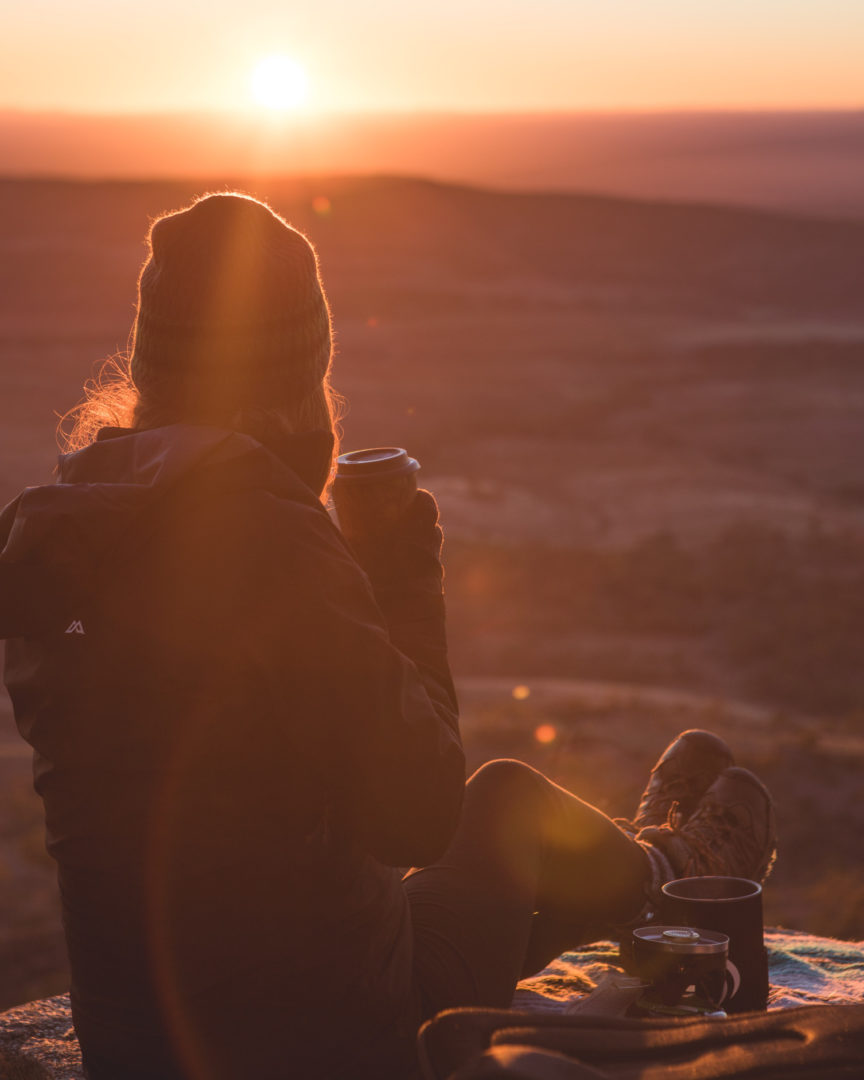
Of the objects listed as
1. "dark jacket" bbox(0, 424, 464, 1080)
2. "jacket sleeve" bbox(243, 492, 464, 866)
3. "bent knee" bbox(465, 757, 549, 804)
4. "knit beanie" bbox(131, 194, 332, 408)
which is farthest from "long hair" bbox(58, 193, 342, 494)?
"bent knee" bbox(465, 757, 549, 804)

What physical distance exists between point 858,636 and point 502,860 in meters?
12.8

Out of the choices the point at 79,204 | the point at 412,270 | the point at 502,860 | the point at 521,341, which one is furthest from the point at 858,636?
the point at 79,204

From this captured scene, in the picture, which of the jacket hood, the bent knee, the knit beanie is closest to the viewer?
the jacket hood

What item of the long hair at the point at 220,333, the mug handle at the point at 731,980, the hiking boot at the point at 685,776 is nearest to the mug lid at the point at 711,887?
the mug handle at the point at 731,980

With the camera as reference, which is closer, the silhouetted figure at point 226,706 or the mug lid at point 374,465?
the silhouetted figure at point 226,706

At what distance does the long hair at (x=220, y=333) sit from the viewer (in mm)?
1615

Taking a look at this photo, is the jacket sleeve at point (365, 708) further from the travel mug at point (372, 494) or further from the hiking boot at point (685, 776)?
the hiking boot at point (685, 776)

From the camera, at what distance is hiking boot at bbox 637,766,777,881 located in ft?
7.73

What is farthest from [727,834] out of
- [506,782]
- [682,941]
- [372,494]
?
[372,494]

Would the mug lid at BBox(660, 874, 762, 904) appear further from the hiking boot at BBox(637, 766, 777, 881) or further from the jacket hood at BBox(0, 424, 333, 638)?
the jacket hood at BBox(0, 424, 333, 638)

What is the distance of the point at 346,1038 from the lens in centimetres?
159

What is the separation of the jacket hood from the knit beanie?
0.58 ft

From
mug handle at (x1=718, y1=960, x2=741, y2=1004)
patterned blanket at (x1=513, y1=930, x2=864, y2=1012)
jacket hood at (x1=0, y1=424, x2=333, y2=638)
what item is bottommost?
patterned blanket at (x1=513, y1=930, x2=864, y2=1012)

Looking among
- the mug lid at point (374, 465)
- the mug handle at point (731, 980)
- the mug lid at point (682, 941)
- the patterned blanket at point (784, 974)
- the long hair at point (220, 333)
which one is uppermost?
the long hair at point (220, 333)
